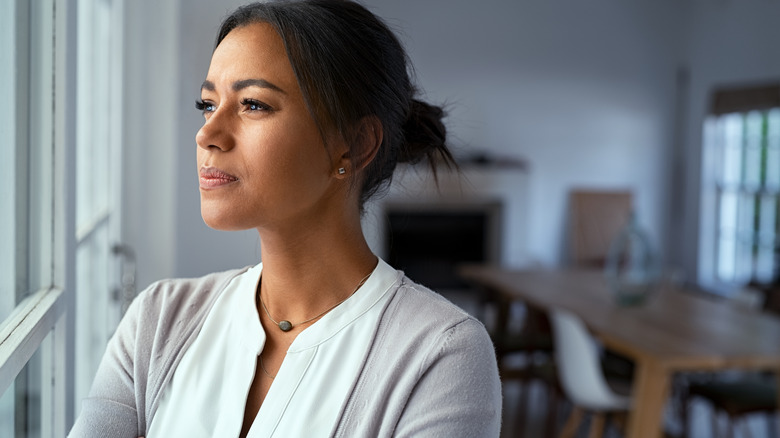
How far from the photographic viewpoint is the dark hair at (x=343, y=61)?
101 cm

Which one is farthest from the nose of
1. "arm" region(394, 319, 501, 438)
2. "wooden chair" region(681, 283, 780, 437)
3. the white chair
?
"wooden chair" region(681, 283, 780, 437)

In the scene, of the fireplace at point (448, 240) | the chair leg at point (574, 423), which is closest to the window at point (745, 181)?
the fireplace at point (448, 240)

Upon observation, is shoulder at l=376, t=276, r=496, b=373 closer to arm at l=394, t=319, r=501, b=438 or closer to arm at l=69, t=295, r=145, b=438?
arm at l=394, t=319, r=501, b=438

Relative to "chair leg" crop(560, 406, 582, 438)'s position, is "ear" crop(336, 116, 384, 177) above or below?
above

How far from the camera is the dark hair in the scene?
39.6 inches

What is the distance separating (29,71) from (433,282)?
6.27 m

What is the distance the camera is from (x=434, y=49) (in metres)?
7.09

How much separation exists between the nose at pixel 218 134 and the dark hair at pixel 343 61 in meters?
0.11

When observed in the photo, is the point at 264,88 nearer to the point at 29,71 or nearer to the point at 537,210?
the point at 29,71

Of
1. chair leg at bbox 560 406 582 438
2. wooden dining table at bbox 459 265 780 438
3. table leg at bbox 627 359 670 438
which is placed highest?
wooden dining table at bbox 459 265 780 438

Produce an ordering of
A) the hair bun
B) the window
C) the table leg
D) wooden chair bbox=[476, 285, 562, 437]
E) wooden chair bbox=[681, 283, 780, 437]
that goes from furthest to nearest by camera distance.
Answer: the window, wooden chair bbox=[476, 285, 562, 437], wooden chair bbox=[681, 283, 780, 437], the table leg, the hair bun

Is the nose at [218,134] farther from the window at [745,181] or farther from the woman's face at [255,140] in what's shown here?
the window at [745,181]

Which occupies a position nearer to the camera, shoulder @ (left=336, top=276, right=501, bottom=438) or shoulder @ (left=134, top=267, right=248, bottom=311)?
shoulder @ (left=336, top=276, right=501, bottom=438)

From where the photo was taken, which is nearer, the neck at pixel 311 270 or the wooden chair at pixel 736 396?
the neck at pixel 311 270
